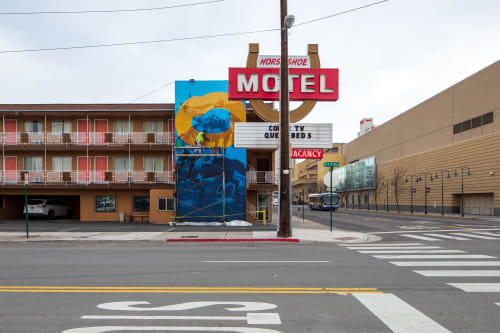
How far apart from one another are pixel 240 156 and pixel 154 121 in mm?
8065

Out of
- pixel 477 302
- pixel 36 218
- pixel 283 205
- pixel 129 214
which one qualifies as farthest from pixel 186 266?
pixel 36 218

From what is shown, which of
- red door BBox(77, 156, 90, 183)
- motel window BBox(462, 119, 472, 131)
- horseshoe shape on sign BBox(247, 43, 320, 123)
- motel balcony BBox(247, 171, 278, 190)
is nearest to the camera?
horseshoe shape on sign BBox(247, 43, 320, 123)

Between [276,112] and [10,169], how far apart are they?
2261cm

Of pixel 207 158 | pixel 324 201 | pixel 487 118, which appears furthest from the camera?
pixel 324 201

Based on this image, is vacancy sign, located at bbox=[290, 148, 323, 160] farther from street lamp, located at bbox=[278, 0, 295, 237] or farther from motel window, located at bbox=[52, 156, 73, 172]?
motel window, located at bbox=[52, 156, 73, 172]

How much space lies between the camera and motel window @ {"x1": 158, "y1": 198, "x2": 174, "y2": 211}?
25184mm

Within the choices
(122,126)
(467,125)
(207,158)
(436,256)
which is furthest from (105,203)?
(467,125)

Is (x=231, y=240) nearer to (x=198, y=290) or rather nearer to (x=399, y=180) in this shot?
(x=198, y=290)

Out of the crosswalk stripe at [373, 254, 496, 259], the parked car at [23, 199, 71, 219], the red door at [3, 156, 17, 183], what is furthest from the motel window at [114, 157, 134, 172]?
the crosswalk stripe at [373, 254, 496, 259]

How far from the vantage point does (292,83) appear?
19641 mm

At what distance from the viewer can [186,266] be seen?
9047 mm

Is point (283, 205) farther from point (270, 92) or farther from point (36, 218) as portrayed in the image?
point (36, 218)

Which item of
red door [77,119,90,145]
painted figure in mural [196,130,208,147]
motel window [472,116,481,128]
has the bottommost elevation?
painted figure in mural [196,130,208,147]

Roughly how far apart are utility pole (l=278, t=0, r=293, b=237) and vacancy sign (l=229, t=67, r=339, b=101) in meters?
3.79
